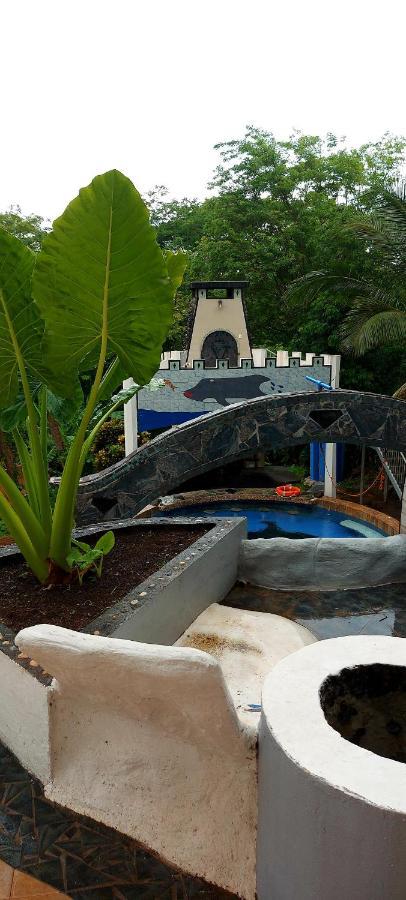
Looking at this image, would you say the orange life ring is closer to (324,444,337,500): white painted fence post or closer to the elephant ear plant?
(324,444,337,500): white painted fence post

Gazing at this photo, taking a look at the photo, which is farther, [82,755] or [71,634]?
[82,755]

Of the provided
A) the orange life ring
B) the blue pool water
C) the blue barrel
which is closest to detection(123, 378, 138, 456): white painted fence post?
the blue pool water

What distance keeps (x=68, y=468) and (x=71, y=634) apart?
5.96 feet

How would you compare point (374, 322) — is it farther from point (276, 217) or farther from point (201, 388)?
point (276, 217)

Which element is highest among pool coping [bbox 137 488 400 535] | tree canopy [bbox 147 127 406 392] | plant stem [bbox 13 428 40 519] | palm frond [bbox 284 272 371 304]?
tree canopy [bbox 147 127 406 392]

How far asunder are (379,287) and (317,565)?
913 cm

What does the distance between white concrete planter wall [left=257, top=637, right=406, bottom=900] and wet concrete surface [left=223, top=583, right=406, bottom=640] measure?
2866 mm

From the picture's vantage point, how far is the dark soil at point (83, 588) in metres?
3.69

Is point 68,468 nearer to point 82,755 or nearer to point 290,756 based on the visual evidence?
point 82,755

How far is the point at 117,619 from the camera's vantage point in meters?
3.61

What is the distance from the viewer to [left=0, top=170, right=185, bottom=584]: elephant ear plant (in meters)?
3.20

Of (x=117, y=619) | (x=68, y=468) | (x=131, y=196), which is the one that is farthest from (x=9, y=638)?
(x=131, y=196)

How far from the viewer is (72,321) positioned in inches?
142

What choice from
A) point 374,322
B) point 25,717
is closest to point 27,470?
point 25,717
